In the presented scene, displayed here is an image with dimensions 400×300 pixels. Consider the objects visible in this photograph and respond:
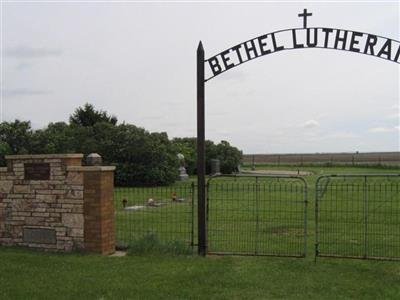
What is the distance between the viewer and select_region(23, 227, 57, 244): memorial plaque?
30.0 ft

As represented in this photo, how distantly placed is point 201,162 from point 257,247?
1886 mm

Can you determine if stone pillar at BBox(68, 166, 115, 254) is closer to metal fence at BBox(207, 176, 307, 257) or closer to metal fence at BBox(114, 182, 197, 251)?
metal fence at BBox(114, 182, 197, 251)

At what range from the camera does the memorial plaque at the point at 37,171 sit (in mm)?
9203

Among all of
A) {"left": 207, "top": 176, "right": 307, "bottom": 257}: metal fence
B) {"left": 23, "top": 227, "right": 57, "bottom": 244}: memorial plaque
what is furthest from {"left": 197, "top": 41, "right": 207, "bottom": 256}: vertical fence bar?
{"left": 23, "top": 227, "right": 57, "bottom": 244}: memorial plaque

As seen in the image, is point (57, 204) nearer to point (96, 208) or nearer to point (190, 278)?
point (96, 208)

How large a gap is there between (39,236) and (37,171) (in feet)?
3.63

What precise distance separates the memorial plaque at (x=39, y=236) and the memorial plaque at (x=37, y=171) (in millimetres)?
882

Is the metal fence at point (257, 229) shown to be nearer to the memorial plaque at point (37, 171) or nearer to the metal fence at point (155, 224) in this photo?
the metal fence at point (155, 224)

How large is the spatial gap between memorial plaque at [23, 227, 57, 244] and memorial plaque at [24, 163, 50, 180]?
882 mm

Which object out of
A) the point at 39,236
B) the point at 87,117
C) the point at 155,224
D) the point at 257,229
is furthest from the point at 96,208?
the point at 87,117

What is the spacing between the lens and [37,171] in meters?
9.28

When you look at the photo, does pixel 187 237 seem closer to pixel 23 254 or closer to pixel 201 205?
pixel 201 205

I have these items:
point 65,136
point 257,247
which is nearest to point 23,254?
point 257,247

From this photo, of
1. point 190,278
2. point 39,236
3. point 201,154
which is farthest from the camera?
point 39,236
